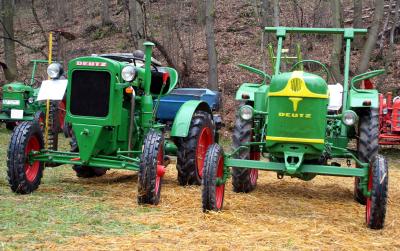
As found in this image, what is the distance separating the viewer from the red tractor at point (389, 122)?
39.4 feet

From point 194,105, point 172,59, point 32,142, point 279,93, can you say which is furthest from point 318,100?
point 172,59

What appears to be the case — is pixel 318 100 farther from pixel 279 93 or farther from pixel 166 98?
pixel 166 98

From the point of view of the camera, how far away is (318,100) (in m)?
5.87

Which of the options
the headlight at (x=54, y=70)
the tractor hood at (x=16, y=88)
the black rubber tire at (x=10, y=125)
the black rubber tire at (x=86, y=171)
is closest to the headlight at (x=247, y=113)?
the headlight at (x=54, y=70)

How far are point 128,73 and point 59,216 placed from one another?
1.94m

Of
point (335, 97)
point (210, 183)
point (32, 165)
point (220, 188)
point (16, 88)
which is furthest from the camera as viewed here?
point (16, 88)

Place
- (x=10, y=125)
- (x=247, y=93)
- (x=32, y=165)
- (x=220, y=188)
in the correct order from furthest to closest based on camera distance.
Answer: (x=10, y=125) → (x=247, y=93) → (x=32, y=165) → (x=220, y=188)

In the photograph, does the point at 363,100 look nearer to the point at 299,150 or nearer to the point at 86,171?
the point at 299,150

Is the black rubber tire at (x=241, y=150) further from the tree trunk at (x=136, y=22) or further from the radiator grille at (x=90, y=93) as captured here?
the tree trunk at (x=136, y=22)

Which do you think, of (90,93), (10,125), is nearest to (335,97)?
(90,93)

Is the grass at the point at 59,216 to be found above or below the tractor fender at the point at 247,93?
below

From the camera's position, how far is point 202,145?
26.6ft

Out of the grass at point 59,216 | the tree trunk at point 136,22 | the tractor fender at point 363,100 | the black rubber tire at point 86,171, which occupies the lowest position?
the black rubber tire at point 86,171

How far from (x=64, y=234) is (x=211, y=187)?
5.01 ft
